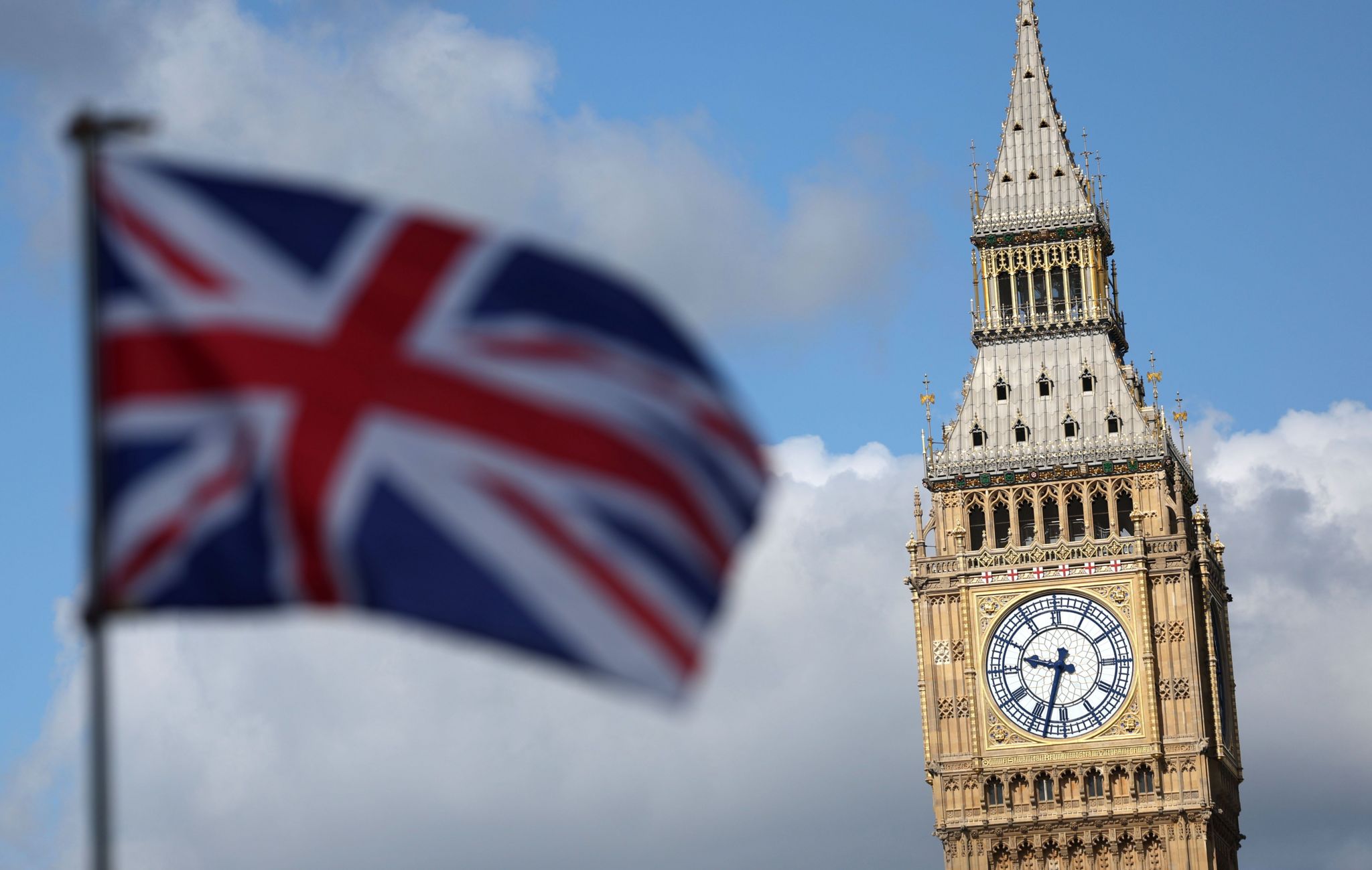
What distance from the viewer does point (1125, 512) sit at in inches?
4626

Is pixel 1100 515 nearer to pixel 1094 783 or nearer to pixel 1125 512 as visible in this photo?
pixel 1125 512

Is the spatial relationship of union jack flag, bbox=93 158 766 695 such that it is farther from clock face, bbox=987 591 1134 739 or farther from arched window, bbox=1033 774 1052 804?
arched window, bbox=1033 774 1052 804

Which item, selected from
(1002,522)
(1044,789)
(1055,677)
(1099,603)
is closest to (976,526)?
(1002,522)

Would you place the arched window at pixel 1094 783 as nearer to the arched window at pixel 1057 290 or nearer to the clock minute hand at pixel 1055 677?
the clock minute hand at pixel 1055 677

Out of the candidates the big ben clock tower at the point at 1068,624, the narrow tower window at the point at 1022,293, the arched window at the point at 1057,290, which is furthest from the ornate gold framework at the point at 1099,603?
the arched window at the point at 1057,290

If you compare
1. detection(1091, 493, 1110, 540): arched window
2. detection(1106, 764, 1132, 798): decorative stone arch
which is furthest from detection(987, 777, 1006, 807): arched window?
detection(1091, 493, 1110, 540): arched window

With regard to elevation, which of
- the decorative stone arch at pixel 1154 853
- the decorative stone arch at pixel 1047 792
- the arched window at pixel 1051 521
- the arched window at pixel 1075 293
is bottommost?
the decorative stone arch at pixel 1154 853

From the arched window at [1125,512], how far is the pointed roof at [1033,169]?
1202 centimetres

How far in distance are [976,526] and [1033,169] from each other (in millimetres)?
16024

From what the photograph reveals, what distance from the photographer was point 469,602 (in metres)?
25.6

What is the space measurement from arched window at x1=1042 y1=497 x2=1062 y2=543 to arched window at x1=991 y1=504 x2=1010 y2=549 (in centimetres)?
145

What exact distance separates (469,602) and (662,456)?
2.38 m

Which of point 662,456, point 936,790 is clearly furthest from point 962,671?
point 662,456

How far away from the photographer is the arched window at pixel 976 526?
118 m
